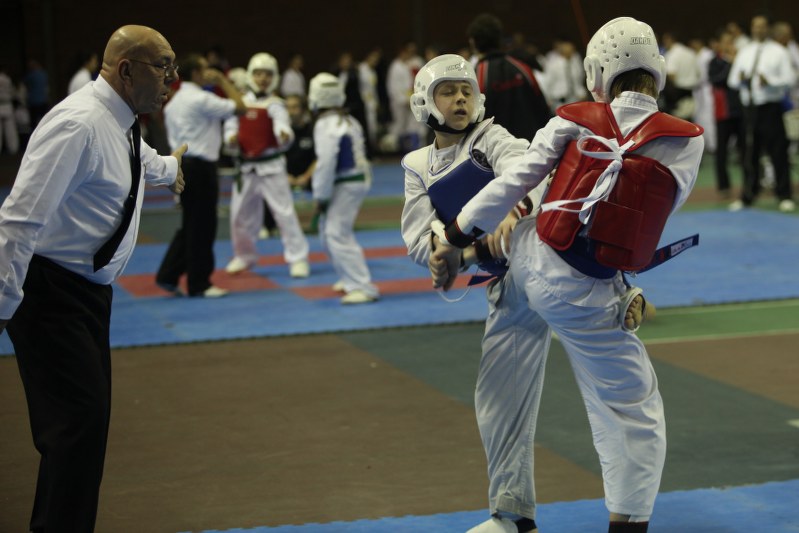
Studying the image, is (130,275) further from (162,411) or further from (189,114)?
(162,411)

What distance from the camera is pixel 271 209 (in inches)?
443

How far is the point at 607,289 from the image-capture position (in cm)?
388

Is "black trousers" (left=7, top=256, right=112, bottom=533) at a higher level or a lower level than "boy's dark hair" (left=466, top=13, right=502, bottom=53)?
lower

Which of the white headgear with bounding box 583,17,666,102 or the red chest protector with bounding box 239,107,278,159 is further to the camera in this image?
the red chest protector with bounding box 239,107,278,159

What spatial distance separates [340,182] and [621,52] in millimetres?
6284

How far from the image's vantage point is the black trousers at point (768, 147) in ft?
47.2

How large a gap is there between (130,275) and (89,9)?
17.1 meters

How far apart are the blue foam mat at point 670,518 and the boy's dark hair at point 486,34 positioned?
4710 mm

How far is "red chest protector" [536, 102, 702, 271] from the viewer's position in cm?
369

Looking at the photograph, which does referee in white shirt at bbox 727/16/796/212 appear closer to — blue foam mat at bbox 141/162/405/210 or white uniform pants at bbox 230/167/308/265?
blue foam mat at bbox 141/162/405/210

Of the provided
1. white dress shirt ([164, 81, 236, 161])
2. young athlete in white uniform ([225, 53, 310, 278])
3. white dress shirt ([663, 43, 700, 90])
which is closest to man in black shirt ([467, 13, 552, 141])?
white dress shirt ([164, 81, 236, 161])

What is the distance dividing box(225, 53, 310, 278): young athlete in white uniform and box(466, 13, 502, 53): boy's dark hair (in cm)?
281

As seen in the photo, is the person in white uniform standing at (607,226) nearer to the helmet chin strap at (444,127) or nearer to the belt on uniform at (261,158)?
the helmet chin strap at (444,127)

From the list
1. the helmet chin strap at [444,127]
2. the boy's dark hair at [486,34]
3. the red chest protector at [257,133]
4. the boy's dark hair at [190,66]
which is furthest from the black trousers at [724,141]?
the helmet chin strap at [444,127]
